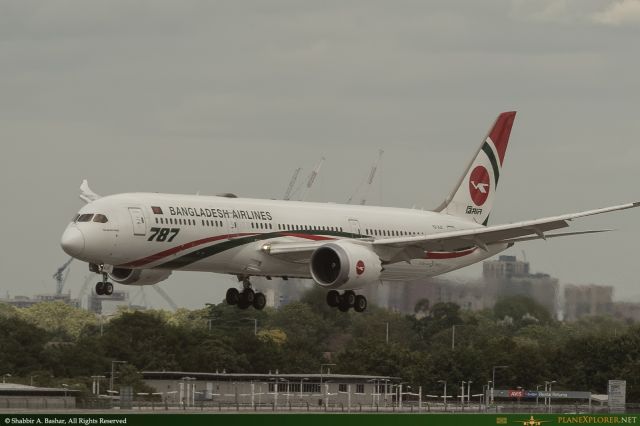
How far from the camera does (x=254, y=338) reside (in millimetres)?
172250

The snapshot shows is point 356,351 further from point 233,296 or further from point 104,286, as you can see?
point 104,286

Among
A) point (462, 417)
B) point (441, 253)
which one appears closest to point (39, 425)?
point (441, 253)

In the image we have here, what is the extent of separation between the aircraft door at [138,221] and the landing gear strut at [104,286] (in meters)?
2.98

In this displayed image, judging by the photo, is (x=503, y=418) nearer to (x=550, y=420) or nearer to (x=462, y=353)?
(x=550, y=420)

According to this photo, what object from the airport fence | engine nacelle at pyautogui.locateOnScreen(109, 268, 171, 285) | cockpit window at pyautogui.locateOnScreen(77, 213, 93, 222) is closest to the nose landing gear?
cockpit window at pyautogui.locateOnScreen(77, 213, 93, 222)

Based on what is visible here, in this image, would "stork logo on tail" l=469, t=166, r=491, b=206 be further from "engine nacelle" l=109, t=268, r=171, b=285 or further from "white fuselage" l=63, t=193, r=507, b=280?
"engine nacelle" l=109, t=268, r=171, b=285

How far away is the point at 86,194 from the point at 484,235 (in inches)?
906

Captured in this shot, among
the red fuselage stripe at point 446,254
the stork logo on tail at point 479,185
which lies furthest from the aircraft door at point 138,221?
the stork logo on tail at point 479,185

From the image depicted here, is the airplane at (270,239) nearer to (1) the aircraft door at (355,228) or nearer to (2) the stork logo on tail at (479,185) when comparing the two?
(1) the aircraft door at (355,228)

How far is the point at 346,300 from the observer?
101938mm

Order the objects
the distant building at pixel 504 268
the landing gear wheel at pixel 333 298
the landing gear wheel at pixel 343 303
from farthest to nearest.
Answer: the distant building at pixel 504 268 < the landing gear wheel at pixel 343 303 < the landing gear wheel at pixel 333 298

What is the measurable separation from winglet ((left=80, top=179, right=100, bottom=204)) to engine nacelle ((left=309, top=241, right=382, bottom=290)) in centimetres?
1405

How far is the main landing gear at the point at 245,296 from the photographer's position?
101 meters

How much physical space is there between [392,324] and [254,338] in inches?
666
